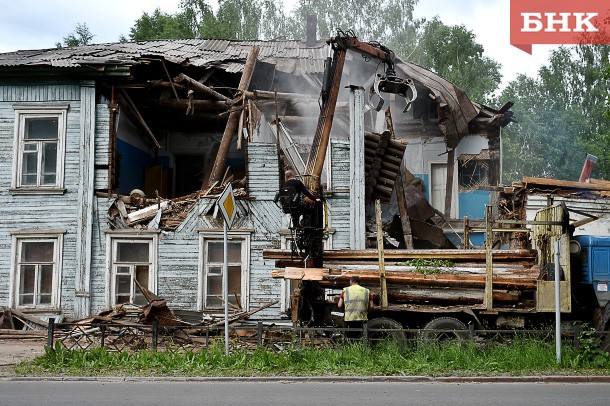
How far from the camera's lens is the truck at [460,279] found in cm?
1388

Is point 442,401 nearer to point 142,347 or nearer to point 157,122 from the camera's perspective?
point 142,347

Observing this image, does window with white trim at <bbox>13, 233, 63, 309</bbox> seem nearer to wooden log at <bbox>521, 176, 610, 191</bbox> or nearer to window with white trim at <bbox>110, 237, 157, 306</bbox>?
window with white trim at <bbox>110, 237, 157, 306</bbox>

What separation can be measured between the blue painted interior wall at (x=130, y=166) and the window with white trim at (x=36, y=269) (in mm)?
2565

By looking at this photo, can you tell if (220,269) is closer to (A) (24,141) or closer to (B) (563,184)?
(A) (24,141)

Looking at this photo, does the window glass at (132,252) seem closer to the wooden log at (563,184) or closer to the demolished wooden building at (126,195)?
the demolished wooden building at (126,195)

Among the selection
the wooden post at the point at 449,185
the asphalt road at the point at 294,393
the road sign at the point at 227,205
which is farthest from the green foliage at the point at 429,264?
the wooden post at the point at 449,185

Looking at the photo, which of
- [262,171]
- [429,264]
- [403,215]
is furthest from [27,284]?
[429,264]

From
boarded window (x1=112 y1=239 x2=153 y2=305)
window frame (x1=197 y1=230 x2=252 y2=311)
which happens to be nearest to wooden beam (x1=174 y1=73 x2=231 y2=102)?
window frame (x1=197 y1=230 x2=252 y2=311)

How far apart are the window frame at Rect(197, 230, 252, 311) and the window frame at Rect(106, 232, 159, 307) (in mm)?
1205

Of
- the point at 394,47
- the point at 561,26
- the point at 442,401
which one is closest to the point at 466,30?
the point at 394,47

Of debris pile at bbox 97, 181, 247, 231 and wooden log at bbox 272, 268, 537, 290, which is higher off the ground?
debris pile at bbox 97, 181, 247, 231

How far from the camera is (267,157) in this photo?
781 inches

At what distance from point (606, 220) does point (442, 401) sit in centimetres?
1388

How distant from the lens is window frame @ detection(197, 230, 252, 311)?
1956 centimetres
